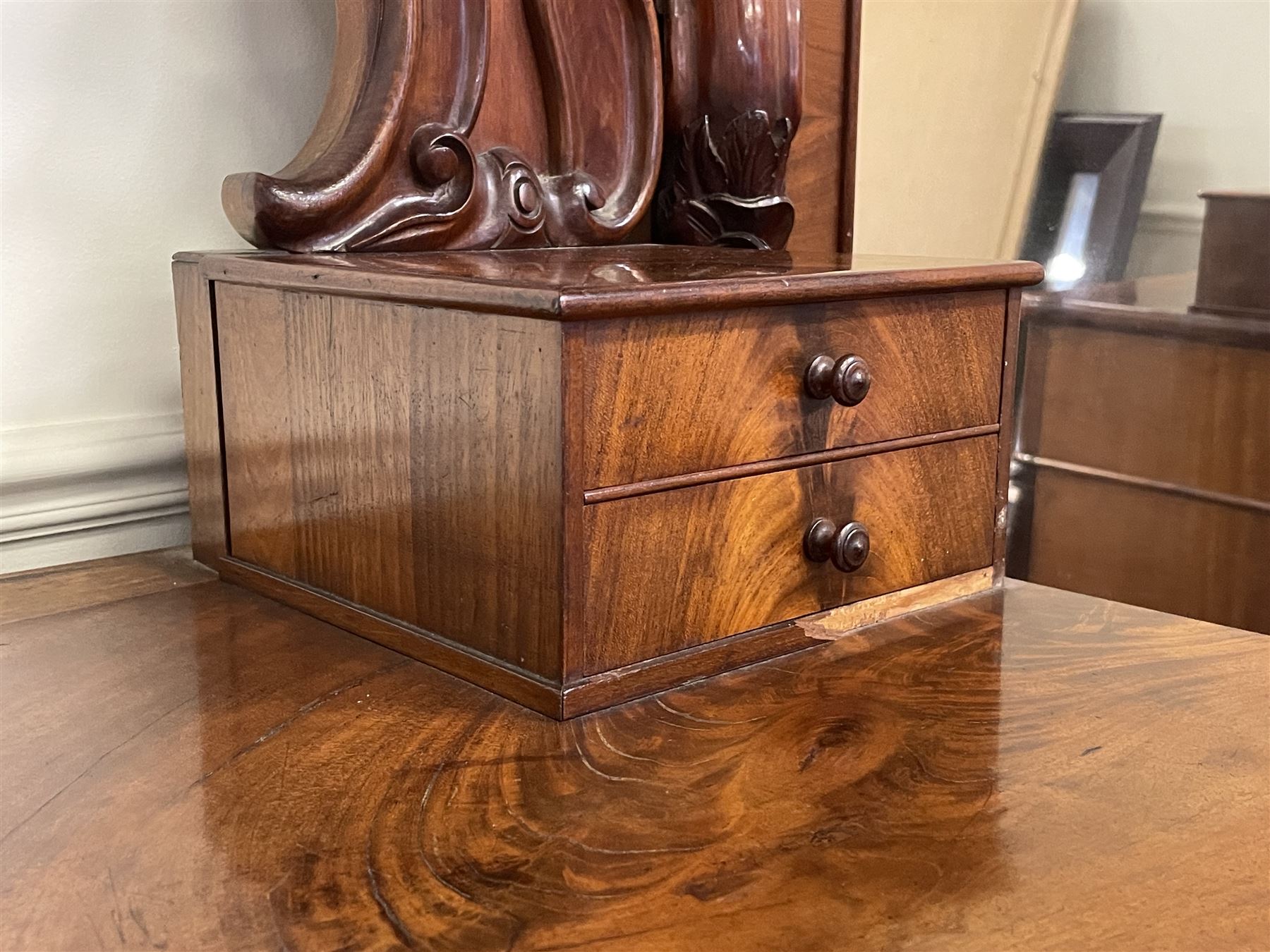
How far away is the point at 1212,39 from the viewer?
5.42 ft

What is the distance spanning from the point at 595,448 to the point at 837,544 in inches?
7.3

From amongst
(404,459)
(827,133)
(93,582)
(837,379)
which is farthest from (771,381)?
(827,133)

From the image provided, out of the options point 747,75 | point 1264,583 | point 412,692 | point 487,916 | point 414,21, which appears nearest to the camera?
point 487,916

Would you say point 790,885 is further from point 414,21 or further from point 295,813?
point 414,21

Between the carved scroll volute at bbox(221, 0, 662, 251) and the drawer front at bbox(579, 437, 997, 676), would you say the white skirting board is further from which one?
the drawer front at bbox(579, 437, 997, 676)

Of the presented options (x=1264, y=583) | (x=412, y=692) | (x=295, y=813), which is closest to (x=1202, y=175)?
(x=1264, y=583)

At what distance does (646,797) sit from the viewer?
1.83 feet

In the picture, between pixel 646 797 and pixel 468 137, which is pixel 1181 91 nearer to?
pixel 468 137

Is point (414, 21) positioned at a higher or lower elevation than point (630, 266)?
higher

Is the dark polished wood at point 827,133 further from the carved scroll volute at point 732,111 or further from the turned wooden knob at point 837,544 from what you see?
the turned wooden knob at point 837,544

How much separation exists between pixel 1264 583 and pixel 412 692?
52.4 inches

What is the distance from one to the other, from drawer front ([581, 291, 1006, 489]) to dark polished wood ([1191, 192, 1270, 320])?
958mm

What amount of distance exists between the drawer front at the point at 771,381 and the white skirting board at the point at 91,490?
476 millimetres

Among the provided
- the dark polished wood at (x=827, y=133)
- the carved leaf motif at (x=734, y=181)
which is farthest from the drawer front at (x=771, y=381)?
the dark polished wood at (x=827, y=133)
